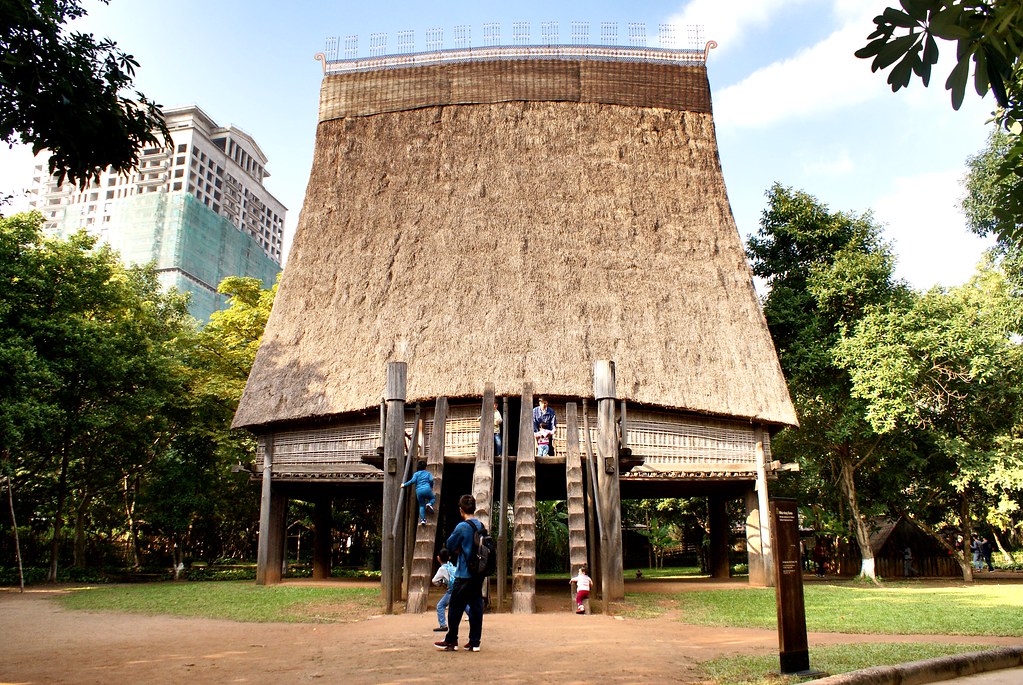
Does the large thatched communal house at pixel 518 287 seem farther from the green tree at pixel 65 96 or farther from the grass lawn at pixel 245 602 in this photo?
the green tree at pixel 65 96

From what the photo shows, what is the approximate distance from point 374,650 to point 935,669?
383 centimetres

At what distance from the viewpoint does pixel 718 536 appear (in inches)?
648

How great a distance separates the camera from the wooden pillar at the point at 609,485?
8805mm

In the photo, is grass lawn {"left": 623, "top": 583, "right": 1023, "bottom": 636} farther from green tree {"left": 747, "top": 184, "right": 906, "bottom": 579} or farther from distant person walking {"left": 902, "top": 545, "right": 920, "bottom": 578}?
distant person walking {"left": 902, "top": 545, "right": 920, "bottom": 578}

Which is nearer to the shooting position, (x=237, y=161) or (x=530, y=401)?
(x=530, y=401)

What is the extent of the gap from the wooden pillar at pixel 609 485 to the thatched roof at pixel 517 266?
3026 millimetres

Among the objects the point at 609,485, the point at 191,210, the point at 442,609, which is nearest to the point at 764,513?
the point at 609,485

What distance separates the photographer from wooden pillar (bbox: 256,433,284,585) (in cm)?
1374

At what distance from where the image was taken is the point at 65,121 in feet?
19.1

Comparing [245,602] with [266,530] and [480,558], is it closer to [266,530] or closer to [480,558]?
[266,530]

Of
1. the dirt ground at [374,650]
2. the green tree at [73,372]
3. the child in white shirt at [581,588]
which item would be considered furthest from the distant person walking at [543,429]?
the green tree at [73,372]

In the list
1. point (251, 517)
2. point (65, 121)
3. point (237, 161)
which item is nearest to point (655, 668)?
point (65, 121)

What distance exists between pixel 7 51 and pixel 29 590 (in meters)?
12.5

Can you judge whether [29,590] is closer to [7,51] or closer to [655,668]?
[7,51]
